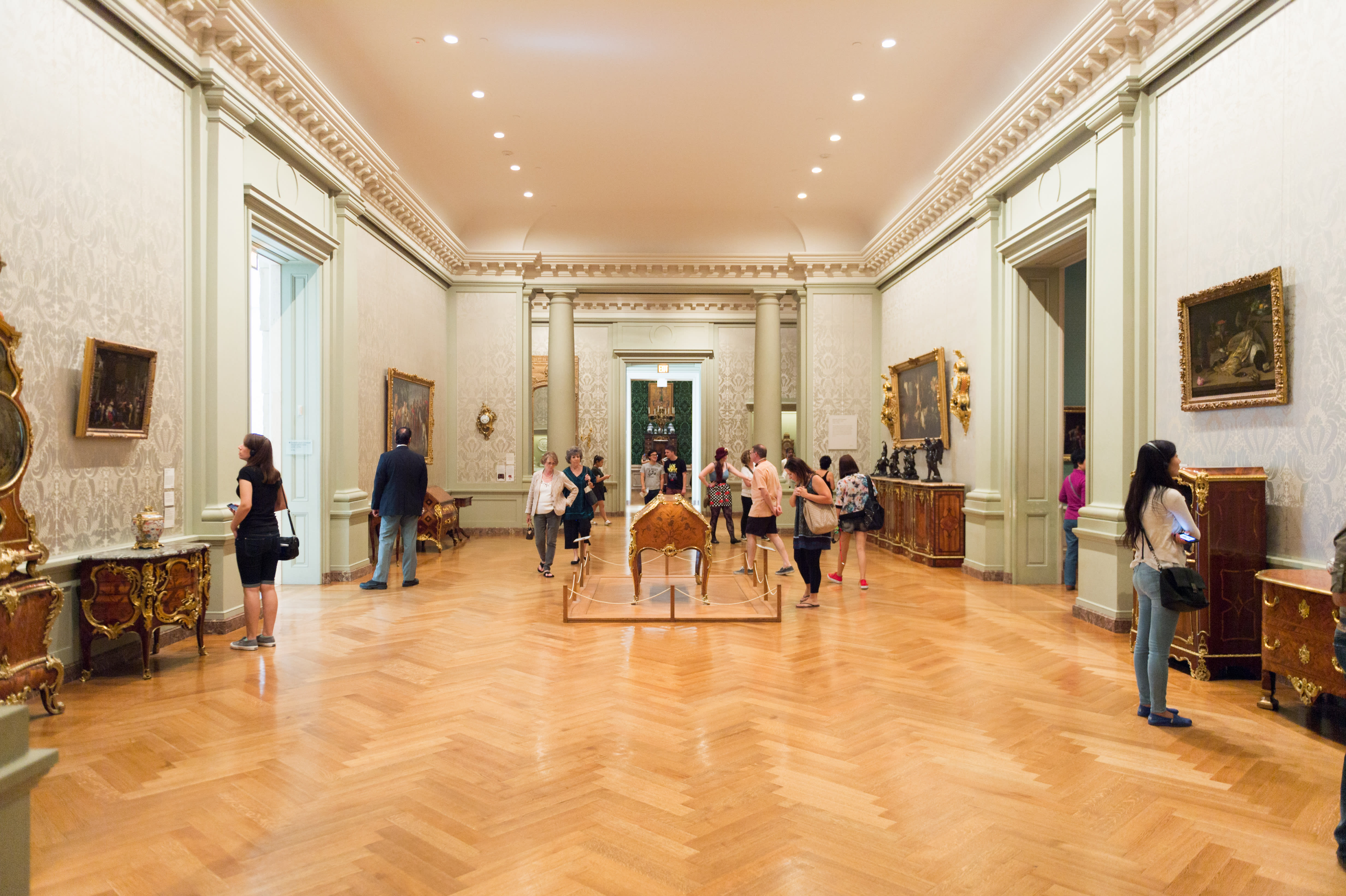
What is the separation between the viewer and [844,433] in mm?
14258

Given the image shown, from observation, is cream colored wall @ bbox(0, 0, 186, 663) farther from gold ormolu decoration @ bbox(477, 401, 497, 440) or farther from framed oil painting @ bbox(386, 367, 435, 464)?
gold ormolu decoration @ bbox(477, 401, 497, 440)

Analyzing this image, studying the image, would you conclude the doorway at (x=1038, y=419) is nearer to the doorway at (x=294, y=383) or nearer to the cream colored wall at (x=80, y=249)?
the doorway at (x=294, y=383)

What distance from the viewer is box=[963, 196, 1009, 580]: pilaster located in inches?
369

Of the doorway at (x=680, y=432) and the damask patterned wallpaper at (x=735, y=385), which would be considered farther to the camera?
the doorway at (x=680, y=432)

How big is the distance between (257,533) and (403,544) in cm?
319

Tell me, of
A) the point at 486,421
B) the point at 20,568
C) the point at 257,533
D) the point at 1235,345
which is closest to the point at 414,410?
the point at 486,421

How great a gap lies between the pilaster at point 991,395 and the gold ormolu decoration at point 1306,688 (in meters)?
5.01

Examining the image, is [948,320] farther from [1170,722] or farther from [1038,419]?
[1170,722]

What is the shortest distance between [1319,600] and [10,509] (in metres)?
7.66

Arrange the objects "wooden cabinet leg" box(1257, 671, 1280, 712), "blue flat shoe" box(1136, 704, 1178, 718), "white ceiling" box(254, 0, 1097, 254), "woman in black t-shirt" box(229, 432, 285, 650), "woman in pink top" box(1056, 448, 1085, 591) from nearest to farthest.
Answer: "blue flat shoe" box(1136, 704, 1178, 718), "wooden cabinet leg" box(1257, 671, 1280, 712), "woman in black t-shirt" box(229, 432, 285, 650), "white ceiling" box(254, 0, 1097, 254), "woman in pink top" box(1056, 448, 1085, 591)

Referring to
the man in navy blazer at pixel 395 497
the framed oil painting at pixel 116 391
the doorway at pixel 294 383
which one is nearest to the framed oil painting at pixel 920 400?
the man in navy blazer at pixel 395 497

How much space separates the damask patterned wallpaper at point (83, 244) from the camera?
15.4 ft

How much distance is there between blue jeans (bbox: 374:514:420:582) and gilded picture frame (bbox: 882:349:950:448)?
759 cm

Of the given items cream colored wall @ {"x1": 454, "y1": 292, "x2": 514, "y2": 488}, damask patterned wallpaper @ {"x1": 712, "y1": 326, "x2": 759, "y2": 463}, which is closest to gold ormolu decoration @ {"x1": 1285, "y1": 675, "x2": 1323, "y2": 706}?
cream colored wall @ {"x1": 454, "y1": 292, "x2": 514, "y2": 488}
